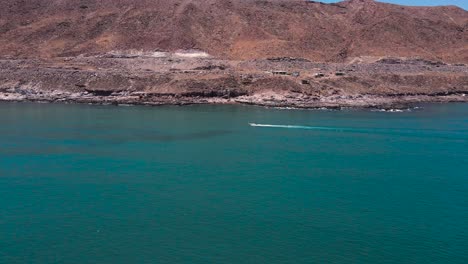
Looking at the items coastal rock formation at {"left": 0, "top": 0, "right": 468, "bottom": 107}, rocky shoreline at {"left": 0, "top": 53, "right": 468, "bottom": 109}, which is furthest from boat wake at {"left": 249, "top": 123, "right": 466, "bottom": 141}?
coastal rock formation at {"left": 0, "top": 0, "right": 468, "bottom": 107}

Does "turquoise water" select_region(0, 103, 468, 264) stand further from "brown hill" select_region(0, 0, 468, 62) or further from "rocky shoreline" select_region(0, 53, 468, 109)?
"brown hill" select_region(0, 0, 468, 62)

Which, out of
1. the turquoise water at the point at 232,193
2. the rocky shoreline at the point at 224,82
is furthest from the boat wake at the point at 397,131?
the rocky shoreline at the point at 224,82

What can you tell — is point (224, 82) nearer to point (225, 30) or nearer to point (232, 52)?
point (232, 52)

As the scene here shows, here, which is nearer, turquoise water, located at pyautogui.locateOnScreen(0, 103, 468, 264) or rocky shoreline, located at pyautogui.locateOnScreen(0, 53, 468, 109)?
turquoise water, located at pyautogui.locateOnScreen(0, 103, 468, 264)

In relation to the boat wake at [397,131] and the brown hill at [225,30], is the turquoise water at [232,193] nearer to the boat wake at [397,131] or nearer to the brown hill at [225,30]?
the boat wake at [397,131]

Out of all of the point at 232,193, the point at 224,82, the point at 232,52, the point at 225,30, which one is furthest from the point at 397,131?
the point at 225,30

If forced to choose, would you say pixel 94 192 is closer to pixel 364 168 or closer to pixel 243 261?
pixel 243 261
